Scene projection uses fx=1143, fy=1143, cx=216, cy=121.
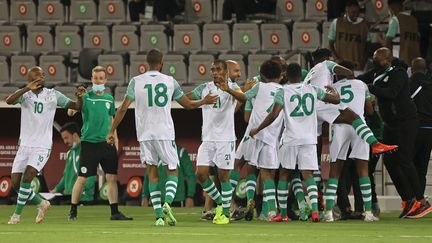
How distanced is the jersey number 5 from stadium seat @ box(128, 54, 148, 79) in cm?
936

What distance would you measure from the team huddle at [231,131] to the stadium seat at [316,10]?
8.43 meters

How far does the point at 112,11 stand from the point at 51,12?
1.42m

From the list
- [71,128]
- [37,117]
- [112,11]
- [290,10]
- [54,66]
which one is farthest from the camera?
[112,11]

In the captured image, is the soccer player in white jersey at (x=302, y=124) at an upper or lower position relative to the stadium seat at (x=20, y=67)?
lower

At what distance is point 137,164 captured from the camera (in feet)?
73.6

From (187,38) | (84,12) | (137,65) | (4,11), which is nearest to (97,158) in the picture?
(137,65)

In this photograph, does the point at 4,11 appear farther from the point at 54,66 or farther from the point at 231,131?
the point at 231,131

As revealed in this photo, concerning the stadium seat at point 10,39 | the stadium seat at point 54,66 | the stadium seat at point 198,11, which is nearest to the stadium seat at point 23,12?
the stadium seat at point 10,39

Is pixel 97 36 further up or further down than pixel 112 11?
further down

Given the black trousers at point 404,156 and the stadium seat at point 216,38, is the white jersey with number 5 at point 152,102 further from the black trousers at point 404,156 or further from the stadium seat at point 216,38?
the stadium seat at point 216,38

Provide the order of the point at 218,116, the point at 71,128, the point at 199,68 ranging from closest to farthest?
the point at 218,116, the point at 71,128, the point at 199,68

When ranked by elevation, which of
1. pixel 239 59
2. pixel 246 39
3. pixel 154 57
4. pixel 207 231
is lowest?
pixel 207 231

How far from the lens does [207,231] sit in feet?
42.0

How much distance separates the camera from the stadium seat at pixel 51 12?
25422 mm
